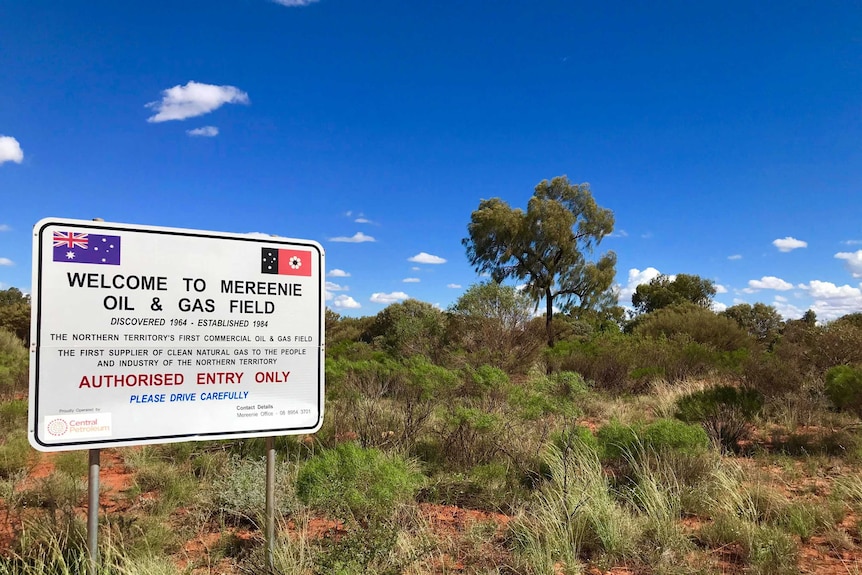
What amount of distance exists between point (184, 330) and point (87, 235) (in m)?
0.81

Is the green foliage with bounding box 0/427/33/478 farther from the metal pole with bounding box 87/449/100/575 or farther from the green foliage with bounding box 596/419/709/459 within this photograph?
the green foliage with bounding box 596/419/709/459

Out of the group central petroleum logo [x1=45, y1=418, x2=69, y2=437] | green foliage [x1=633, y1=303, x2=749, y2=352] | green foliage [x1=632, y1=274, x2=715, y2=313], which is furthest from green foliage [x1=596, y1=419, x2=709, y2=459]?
green foliage [x1=632, y1=274, x2=715, y2=313]

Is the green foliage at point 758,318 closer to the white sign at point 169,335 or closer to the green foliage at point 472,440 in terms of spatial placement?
the green foliage at point 472,440

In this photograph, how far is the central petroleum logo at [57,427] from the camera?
3.36m

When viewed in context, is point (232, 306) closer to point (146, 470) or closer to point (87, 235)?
point (87, 235)

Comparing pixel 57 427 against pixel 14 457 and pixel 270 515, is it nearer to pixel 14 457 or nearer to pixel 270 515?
pixel 270 515

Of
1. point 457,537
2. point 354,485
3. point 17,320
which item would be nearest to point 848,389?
point 457,537

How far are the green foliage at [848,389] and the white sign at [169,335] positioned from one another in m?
8.20

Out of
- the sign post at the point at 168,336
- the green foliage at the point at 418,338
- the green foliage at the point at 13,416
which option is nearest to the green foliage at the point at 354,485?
the sign post at the point at 168,336

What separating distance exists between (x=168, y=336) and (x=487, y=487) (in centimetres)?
340

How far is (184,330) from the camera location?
12.2 ft

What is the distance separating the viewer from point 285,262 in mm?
4121

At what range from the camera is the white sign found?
11.1ft

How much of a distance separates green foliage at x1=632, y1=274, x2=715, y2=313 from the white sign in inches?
1753
